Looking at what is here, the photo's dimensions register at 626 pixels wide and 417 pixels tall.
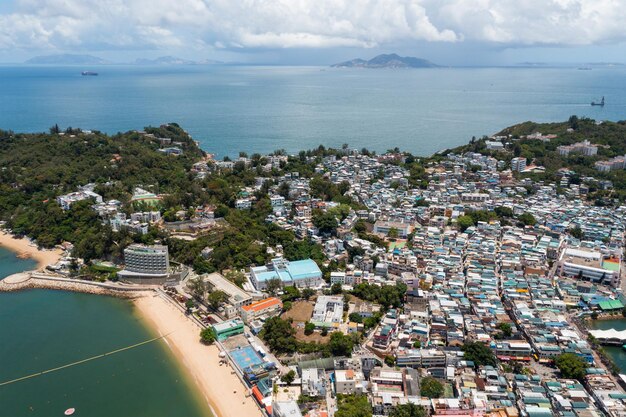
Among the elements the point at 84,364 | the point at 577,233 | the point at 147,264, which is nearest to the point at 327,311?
the point at 84,364

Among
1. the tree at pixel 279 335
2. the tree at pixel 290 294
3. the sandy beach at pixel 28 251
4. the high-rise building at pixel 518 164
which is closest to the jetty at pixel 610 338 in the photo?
the tree at pixel 279 335

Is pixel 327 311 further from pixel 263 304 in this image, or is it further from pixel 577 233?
pixel 577 233

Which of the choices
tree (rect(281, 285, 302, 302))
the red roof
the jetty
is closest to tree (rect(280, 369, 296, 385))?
the red roof

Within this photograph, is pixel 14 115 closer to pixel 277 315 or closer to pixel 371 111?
pixel 371 111

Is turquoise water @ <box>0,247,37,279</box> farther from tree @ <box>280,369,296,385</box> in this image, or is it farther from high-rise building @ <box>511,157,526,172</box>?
high-rise building @ <box>511,157,526,172</box>

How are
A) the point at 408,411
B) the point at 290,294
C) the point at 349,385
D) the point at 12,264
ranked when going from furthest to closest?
the point at 12,264 < the point at 290,294 < the point at 349,385 < the point at 408,411

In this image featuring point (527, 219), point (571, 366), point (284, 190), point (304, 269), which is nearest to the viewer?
point (571, 366)

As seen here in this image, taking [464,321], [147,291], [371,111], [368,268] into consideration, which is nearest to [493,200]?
[368,268]
